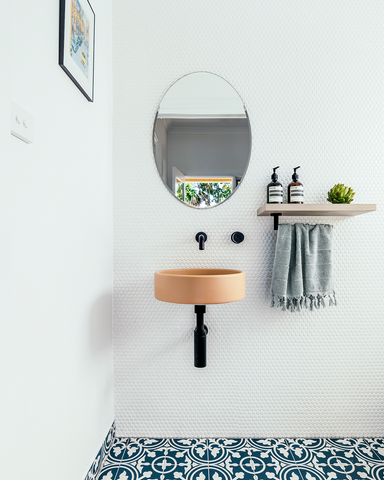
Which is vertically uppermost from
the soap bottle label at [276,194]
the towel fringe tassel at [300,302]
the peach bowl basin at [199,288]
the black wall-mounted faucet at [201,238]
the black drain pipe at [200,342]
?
the soap bottle label at [276,194]

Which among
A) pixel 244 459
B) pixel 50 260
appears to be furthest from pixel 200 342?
pixel 50 260

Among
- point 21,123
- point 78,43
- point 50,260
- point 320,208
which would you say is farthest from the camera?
point 320,208

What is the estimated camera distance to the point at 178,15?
5.26 feet

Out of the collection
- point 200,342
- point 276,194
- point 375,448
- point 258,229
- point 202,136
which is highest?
point 202,136

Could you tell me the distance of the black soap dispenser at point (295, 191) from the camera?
5.00 ft

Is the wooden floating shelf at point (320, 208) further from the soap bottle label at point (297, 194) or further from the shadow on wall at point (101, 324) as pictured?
the shadow on wall at point (101, 324)

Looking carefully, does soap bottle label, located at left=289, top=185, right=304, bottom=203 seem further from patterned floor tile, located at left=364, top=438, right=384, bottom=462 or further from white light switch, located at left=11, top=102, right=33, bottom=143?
patterned floor tile, located at left=364, top=438, right=384, bottom=462

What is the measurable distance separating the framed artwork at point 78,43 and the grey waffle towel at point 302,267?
1.08m

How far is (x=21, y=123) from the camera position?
781 mm

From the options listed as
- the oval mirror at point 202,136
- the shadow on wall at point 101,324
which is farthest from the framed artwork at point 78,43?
the shadow on wall at point 101,324

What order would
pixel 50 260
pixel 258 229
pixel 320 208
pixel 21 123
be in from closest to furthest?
1. pixel 21 123
2. pixel 50 260
3. pixel 320 208
4. pixel 258 229

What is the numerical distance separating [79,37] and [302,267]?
1359 mm

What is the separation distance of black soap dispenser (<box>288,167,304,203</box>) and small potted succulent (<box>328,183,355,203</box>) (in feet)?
0.52

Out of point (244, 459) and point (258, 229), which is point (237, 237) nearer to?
point (258, 229)
